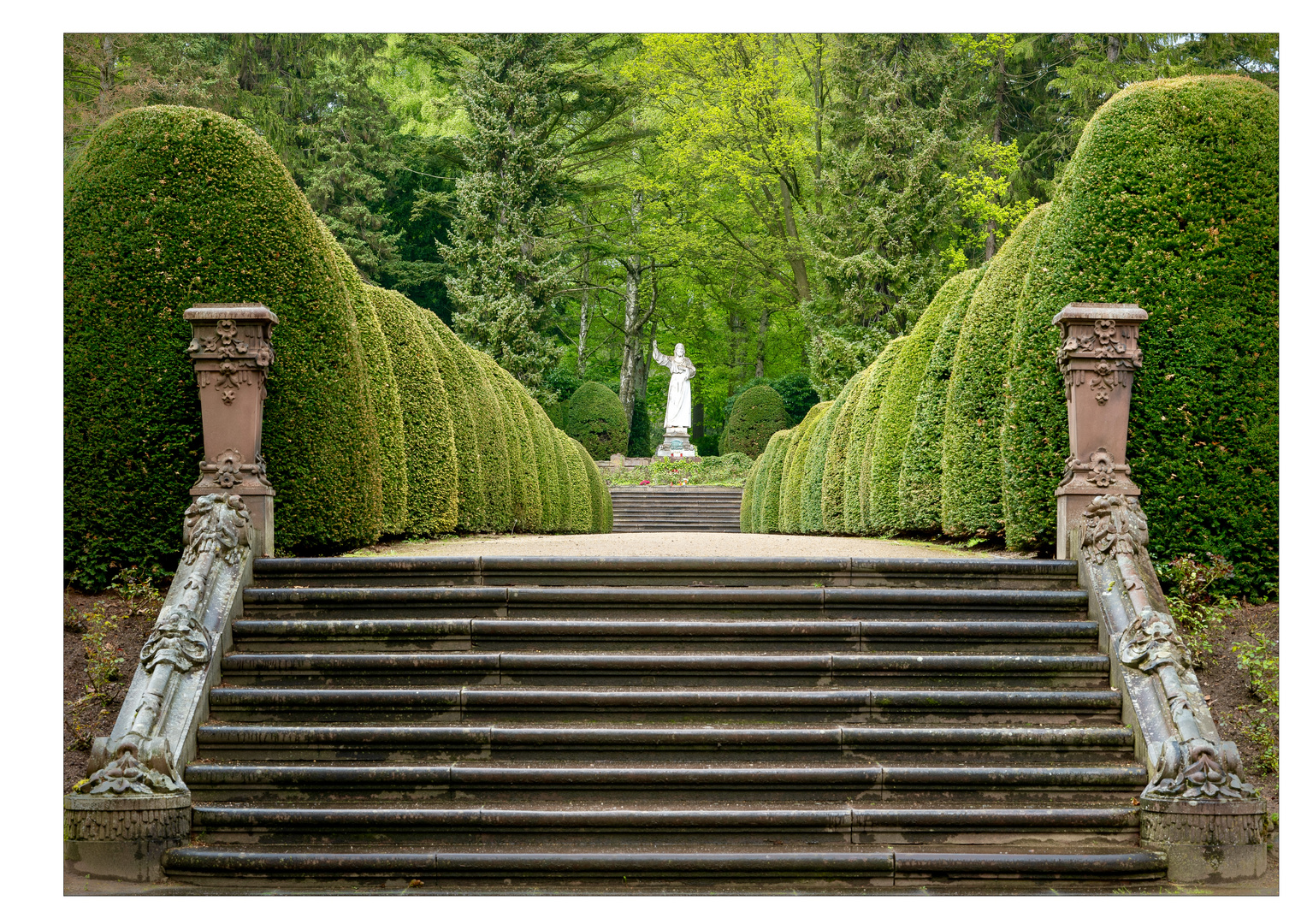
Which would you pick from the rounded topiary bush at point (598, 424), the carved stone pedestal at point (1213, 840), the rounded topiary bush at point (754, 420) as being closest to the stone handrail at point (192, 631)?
the carved stone pedestal at point (1213, 840)

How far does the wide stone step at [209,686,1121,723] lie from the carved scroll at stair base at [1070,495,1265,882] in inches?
11.2

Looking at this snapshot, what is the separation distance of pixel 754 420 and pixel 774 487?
14083mm

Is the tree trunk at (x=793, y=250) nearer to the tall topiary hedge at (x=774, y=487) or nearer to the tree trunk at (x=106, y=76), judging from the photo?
the tall topiary hedge at (x=774, y=487)

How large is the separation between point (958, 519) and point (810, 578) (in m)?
2.72

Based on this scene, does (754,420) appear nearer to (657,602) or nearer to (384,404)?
(384,404)

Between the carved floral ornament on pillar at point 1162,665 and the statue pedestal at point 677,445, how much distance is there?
2692cm

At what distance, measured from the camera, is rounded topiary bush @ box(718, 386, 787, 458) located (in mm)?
34250

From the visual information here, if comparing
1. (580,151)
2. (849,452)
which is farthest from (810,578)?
(580,151)

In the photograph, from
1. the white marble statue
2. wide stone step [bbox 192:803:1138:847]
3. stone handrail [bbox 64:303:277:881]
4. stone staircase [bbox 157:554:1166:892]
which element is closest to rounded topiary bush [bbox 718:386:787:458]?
the white marble statue

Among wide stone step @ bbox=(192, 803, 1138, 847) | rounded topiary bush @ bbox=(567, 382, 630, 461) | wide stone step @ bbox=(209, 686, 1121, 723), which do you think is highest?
rounded topiary bush @ bbox=(567, 382, 630, 461)

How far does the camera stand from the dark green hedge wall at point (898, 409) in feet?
34.7

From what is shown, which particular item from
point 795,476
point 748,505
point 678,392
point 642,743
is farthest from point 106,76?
point 678,392

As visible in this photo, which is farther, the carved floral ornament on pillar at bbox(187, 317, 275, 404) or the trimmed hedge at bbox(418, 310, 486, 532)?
the trimmed hedge at bbox(418, 310, 486, 532)

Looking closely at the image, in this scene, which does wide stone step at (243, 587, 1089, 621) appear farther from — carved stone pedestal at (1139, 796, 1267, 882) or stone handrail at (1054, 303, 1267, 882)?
carved stone pedestal at (1139, 796, 1267, 882)
